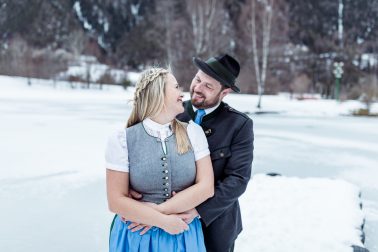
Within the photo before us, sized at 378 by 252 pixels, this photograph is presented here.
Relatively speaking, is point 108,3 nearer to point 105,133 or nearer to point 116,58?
point 116,58

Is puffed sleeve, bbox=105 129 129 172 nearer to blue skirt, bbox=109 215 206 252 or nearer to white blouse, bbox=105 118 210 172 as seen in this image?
white blouse, bbox=105 118 210 172

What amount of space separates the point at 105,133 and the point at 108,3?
32422 mm

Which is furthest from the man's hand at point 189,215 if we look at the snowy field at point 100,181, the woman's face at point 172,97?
the snowy field at point 100,181

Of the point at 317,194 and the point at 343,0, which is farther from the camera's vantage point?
the point at 343,0

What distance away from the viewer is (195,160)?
1.53 meters

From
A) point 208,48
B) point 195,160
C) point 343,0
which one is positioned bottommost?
point 195,160

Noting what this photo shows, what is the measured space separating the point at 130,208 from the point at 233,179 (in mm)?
450

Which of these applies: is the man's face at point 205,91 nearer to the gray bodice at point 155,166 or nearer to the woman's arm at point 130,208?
the gray bodice at point 155,166

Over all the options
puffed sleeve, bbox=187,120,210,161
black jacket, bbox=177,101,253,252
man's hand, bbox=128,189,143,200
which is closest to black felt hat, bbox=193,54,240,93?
black jacket, bbox=177,101,253,252

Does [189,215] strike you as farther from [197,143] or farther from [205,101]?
[205,101]

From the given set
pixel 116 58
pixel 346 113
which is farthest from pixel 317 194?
pixel 116 58

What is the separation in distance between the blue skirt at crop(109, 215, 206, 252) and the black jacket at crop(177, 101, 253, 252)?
96 mm

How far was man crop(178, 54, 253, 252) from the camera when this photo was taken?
1.65 metres

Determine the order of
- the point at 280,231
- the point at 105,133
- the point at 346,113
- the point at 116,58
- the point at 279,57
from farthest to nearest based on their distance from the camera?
the point at 116,58 < the point at 279,57 < the point at 346,113 < the point at 105,133 < the point at 280,231
